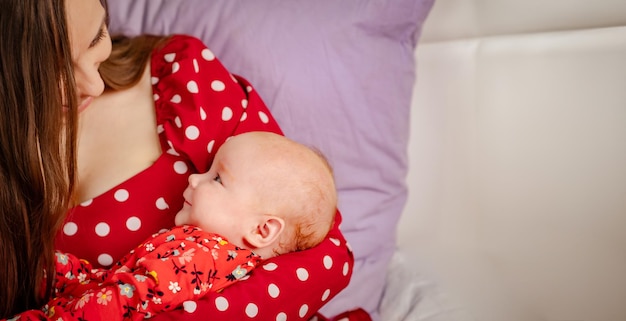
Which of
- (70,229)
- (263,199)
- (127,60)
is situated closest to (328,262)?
(263,199)

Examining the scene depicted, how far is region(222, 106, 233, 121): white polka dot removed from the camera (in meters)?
1.28

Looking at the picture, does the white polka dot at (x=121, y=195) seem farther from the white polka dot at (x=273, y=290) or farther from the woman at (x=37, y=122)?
the white polka dot at (x=273, y=290)

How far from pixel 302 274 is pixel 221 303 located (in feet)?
0.51

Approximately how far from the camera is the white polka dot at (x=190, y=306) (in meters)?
0.98

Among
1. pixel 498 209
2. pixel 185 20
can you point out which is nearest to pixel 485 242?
pixel 498 209

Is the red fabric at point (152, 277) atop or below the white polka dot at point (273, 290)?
atop

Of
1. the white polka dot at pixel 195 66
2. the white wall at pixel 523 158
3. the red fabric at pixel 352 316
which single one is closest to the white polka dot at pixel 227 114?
the white polka dot at pixel 195 66

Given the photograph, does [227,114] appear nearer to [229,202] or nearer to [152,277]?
[229,202]

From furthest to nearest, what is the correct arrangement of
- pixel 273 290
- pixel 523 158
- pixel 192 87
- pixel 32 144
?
1. pixel 523 158
2. pixel 192 87
3. pixel 273 290
4. pixel 32 144

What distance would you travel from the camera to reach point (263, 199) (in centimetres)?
110

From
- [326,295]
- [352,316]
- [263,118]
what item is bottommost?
[352,316]

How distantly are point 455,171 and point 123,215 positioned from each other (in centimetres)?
82

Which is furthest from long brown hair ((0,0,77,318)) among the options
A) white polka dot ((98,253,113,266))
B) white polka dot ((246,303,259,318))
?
white polka dot ((246,303,259,318))

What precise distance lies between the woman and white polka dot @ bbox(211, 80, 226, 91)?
267mm
